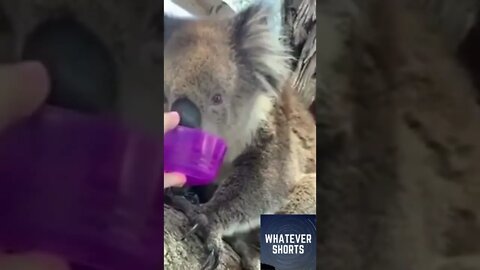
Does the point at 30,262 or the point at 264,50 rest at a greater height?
the point at 264,50

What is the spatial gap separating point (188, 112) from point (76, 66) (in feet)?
0.58

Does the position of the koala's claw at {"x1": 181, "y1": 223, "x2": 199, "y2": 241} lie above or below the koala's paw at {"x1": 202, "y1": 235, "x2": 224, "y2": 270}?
above

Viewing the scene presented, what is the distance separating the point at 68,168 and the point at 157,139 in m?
0.14

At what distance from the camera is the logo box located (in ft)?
3.51

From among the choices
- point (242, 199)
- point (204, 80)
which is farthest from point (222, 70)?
point (242, 199)

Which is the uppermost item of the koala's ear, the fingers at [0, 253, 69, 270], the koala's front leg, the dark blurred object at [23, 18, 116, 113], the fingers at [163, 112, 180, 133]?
the koala's ear

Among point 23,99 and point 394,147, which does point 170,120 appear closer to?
point 23,99

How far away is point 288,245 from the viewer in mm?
1069

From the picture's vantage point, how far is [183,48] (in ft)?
3.51

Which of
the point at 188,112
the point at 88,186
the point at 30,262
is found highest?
the point at 188,112

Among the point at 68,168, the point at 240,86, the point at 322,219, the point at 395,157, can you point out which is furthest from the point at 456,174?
the point at 68,168

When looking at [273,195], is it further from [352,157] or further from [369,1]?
[369,1]

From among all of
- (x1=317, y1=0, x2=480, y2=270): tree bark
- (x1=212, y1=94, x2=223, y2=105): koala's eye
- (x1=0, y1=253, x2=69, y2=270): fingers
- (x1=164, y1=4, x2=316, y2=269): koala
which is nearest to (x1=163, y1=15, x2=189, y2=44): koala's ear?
(x1=164, y1=4, x2=316, y2=269): koala

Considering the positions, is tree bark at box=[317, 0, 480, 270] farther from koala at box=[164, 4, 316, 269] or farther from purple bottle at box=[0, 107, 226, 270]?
purple bottle at box=[0, 107, 226, 270]
